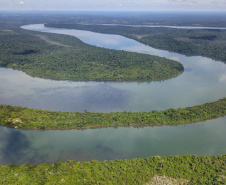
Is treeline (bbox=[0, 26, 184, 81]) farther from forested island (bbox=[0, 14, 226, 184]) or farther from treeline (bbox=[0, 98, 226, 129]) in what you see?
treeline (bbox=[0, 98, 226, 129])

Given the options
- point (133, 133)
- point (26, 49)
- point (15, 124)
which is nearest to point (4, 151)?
point (15, 124)

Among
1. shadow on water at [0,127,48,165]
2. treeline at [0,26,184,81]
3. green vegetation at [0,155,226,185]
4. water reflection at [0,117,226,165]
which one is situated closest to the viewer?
green vegetation at [0,155,226,185]

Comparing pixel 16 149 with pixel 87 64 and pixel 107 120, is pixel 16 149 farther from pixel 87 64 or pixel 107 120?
pixel 87 64

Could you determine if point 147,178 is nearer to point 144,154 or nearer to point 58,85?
point 144,154

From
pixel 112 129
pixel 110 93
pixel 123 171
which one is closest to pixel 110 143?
pixel 112 129

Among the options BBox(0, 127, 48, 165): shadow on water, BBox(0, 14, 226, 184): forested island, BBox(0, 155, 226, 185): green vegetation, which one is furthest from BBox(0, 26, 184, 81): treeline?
BBox(0, 155, 226, 185): green vegetation
